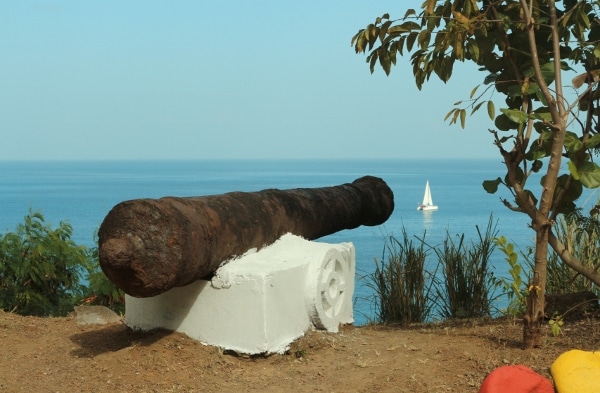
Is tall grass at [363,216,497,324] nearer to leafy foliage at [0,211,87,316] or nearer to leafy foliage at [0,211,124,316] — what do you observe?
leafy foliage at [0,211,124,316]

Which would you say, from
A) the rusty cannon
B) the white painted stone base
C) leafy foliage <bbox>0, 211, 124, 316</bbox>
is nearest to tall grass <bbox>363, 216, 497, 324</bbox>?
the rusty cannon

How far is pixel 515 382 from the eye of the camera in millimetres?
4523

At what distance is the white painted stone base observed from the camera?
19.0 ft

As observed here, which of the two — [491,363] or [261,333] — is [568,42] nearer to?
[491,363]

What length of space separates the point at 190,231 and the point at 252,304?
71cm

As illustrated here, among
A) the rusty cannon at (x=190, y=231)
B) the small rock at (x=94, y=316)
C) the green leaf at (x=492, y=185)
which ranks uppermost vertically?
the green leaf at (x=492, y=185)

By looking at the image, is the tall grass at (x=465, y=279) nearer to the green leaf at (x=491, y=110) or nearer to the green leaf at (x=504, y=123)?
the green leaf at (x=504, y=123)

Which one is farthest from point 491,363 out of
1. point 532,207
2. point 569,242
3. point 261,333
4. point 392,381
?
point 569,242

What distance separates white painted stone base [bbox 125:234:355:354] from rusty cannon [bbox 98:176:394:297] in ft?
0.58

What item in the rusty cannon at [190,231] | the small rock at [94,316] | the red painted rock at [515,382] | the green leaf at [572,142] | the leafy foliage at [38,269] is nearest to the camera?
the red painted rock at [515,382]

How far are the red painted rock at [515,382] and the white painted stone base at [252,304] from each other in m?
1.74

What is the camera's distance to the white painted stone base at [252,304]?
5.80 metres

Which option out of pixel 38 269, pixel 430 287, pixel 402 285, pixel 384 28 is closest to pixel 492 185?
pixel 384 28

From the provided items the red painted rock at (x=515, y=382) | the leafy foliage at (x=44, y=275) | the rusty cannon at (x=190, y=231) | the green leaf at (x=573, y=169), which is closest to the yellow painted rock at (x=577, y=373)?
the red painted rock at (x=515, y=382)
